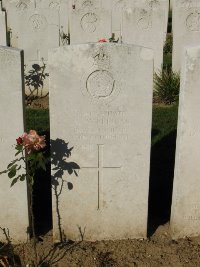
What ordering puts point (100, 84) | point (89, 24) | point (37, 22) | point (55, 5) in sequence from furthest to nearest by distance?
point (55, 5)
point (89, 24)
point (37, 22)
point (100, 84)

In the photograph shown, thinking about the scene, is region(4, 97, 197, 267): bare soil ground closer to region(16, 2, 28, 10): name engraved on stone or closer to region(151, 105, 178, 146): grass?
region(151, 105, 178, 146): grass

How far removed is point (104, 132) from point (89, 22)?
509cm

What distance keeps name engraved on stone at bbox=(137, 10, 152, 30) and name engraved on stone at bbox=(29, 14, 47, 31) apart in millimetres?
1724

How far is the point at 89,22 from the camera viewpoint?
8.68 metres

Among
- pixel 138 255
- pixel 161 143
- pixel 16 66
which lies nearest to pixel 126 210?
pixel 138 255

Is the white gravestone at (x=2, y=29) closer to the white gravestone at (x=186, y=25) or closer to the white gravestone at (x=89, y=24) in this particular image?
the white gravestone at (x=89, y=24)

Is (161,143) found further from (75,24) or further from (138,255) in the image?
(75,24)

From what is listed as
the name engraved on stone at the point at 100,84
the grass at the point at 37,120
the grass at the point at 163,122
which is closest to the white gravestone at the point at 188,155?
the name engraved on stone at the point at 100,84

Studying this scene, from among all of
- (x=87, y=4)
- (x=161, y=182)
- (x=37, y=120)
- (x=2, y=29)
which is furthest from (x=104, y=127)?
(x=87, y=4)

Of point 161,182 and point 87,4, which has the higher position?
point 87,4

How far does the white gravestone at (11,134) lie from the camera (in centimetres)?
374

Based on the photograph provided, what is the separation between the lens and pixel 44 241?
4.30 m

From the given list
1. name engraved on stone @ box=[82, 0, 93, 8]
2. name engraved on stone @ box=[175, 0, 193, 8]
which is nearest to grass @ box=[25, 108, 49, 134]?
name engraved on stone @ box=[82, 0, 93, 8]

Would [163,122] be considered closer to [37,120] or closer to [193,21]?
[37,120]
